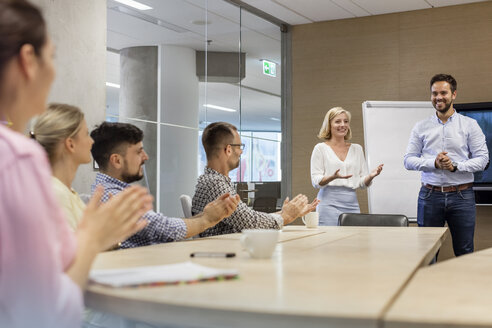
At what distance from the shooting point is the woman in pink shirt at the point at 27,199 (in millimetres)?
803

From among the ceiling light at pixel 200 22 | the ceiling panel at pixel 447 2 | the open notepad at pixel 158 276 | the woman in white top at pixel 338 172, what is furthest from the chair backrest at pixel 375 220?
the ceiling panel at pixel 447 2

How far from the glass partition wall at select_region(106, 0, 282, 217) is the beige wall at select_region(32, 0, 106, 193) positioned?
0.47m

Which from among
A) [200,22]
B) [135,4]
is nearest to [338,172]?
[135,4]

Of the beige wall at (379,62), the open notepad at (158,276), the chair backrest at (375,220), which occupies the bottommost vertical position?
the chair backrest at (375,220)

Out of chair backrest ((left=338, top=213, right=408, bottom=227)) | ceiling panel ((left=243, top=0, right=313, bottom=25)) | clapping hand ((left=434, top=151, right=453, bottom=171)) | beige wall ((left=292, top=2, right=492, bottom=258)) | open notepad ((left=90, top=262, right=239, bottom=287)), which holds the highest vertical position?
ceiling panel ((left=243, top=0, right=313, bottom=25))

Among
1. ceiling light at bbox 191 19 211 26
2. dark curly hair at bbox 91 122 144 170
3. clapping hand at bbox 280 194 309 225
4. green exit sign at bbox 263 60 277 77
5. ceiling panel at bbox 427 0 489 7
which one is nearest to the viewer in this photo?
dark curly hair at bbox 91 122 144 170

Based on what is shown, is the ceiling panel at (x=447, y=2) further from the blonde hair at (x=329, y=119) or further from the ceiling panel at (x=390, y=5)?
the blonde hair at (x=329, y=119)

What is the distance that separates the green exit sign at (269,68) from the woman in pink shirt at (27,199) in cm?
621

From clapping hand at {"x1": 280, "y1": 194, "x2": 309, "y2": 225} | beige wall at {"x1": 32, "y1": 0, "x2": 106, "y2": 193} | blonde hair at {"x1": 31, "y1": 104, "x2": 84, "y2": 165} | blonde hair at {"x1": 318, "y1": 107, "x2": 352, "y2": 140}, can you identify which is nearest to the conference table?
blonde hair at {"x1": 31, "y1": 104, "x2": 84, "y2": 165}

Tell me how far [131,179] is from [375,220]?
1.94m

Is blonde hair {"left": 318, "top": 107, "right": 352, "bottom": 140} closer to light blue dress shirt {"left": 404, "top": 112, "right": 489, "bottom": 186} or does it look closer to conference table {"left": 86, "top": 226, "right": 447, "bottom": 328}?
light blue dress shirt {"left": 404, "top": 112, "right": 489, "bottom": 186}

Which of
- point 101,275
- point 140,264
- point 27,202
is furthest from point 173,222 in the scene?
point 27,202

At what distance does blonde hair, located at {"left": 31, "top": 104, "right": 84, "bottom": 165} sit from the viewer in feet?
6.91

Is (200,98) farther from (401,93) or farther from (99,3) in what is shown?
(401,93)
